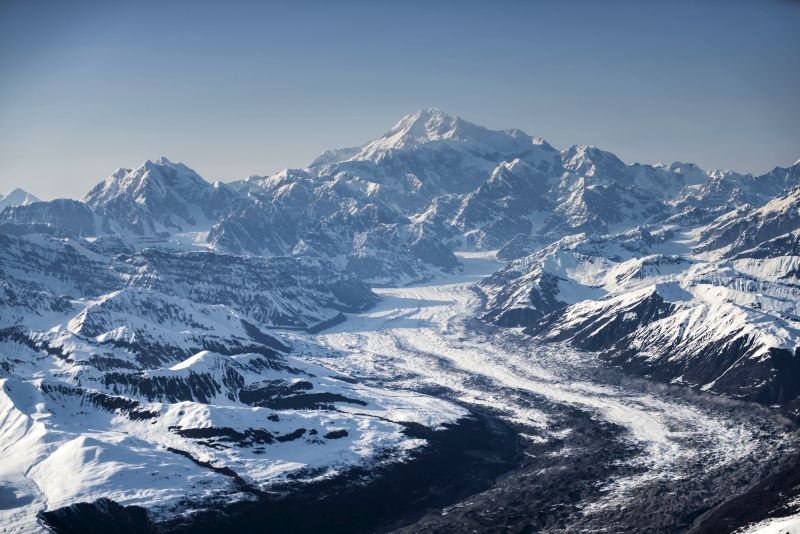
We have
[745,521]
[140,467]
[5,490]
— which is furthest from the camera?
[140,467]

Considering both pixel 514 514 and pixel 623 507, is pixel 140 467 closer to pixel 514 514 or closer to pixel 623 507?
pixel 514 514

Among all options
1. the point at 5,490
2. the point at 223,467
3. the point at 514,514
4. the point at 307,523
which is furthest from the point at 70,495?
the point at 514,514

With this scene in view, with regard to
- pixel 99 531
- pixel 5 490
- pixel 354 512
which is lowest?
pixel 354 512

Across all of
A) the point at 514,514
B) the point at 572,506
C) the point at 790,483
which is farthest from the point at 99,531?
the point at 790,483

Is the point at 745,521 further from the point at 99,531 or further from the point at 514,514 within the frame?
the point at 99,531

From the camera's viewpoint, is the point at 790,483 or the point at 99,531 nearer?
the point at 99,531

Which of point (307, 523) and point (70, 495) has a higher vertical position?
point (70, 495)

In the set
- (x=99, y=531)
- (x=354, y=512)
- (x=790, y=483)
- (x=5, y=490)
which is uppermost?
(x=5, y=490)

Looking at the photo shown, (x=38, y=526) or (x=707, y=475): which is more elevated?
(x=38, y=526)

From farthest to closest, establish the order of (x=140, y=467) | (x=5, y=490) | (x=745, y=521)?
(x=140, y=467)
(x=5, y=490)
(x=745, y=521)
